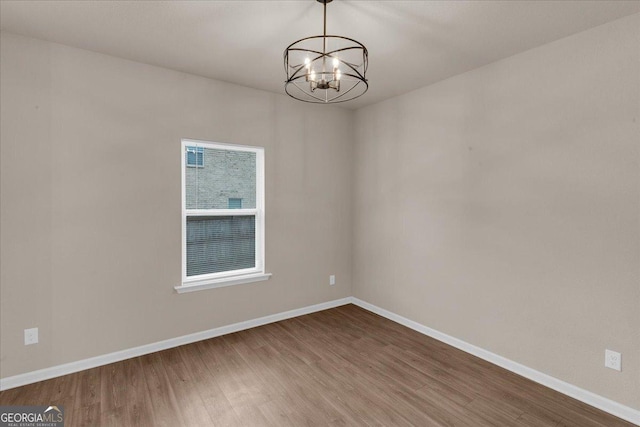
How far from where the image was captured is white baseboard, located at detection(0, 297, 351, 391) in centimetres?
256

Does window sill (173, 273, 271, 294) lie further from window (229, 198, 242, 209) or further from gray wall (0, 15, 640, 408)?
window (229, 198, 242, 209)

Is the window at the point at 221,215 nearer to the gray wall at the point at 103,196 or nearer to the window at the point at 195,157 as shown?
the window at the point at 195,157

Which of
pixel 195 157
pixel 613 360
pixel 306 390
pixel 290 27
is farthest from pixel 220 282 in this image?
pixel 613 360

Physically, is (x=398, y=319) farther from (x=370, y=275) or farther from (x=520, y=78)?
(x=520, y=78)

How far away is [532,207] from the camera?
2715mm

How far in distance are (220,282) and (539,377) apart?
3.05m

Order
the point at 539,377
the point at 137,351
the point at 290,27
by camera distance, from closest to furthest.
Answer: the point at 290,27 < the point at 539,377 < the point at 137,351

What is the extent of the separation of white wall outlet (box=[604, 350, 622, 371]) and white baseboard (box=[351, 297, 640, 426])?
0.81ft

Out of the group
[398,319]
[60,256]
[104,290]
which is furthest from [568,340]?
[60,256]

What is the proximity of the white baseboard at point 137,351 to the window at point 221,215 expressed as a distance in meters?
0.50

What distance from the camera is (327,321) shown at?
3.95 metres

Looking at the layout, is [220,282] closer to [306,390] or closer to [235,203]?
[235,203]

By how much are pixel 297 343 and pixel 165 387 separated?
4.13 ft

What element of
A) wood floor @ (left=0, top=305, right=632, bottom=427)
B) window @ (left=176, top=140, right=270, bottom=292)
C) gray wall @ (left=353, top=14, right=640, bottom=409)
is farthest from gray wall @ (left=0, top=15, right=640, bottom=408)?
wood floor @ (left=0, top=305, right=632, bottom=427)
